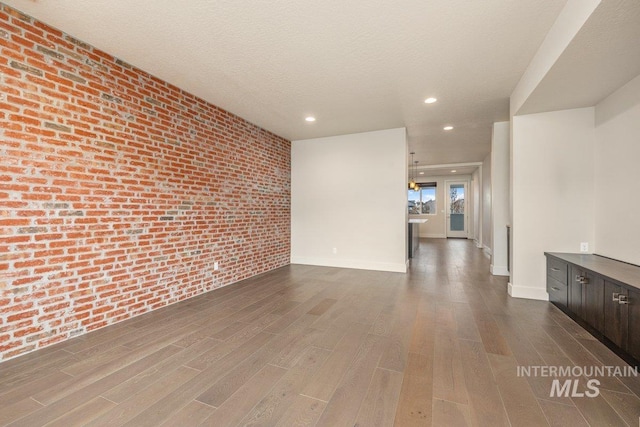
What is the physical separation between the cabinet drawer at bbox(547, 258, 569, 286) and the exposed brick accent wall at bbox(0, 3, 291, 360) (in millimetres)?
4220

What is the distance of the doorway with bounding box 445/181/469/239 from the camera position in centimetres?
1105

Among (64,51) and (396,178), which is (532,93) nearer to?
(396,178)

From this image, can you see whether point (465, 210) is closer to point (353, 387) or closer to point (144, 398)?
point (353, 387)

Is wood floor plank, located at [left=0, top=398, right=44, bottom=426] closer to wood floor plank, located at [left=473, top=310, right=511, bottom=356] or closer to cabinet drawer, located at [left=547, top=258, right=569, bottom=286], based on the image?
wood floor plank, located at [left=473, top=310, right=511, bottom=356]

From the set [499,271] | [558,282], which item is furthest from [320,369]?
[499,271]

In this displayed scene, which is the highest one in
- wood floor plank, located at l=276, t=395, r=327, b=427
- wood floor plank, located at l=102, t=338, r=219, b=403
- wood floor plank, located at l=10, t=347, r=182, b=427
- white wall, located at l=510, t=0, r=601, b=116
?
white wall, located at l=510, t=0, r=601, b=116

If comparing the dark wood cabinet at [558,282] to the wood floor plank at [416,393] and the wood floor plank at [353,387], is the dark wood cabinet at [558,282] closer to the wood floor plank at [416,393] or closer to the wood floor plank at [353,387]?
the wood floor plank at [416,393]

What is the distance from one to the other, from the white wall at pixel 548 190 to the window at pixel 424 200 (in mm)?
8010

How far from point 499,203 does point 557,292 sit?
81.5 inches

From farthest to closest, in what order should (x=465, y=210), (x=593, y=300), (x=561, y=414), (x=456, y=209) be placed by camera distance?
(x=456, y=209), (x=465, y=210), (x=593, y=300), (x=561, y=414)

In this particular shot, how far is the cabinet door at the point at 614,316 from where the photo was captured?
6.63 ft

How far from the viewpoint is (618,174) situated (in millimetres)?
2830

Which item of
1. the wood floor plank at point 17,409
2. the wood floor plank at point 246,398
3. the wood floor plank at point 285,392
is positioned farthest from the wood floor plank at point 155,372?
the wood floor plank at point 285,392

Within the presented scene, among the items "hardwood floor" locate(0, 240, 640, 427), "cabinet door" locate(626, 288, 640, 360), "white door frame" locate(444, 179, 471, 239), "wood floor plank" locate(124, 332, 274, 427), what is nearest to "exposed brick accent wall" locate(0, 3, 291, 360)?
"hardwood floor" locate(0, 240, 640, 427)
